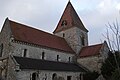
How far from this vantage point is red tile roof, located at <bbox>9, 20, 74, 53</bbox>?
24.5 meters

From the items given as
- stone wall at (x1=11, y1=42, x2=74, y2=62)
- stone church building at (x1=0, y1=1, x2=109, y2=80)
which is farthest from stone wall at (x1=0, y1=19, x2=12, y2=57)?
stone wall at (x1=11, y1=42, x2=74, y2=62)

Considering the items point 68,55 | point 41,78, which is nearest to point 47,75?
point 41,78

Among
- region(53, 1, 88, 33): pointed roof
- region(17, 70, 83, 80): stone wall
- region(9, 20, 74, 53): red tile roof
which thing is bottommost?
region(17, 70, 83, 80): stone wall

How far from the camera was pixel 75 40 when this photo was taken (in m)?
34.0

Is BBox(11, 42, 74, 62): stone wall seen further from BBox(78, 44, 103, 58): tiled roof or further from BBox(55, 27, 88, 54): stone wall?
BBox(55, 27, 88, 54): stone wall

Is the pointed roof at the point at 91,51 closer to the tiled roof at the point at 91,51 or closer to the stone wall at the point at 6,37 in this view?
the tiled roof at the point at 91,51

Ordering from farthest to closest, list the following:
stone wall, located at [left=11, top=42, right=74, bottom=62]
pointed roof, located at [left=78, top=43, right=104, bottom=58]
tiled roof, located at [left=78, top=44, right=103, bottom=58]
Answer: tiled roof, located at [left=78, top=44, right=103, bottom=58]
pointed roof, located at [left=78, top=43, right=104, bottom=58]
stone wall, located at [left=11, top=42, right=74, bottom=62]

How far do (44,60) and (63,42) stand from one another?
8.50 meters

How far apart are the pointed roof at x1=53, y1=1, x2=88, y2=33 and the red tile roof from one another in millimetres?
4616

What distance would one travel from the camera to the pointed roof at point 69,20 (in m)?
35.4

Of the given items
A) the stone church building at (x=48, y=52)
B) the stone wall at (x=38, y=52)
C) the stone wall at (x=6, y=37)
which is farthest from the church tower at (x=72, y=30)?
the stone wall at (x=6, y=37)

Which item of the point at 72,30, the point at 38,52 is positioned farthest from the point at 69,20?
the point at 38,52

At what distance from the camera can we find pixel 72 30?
34.8m

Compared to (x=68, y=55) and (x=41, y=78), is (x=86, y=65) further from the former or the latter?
(x=41, y=78)
